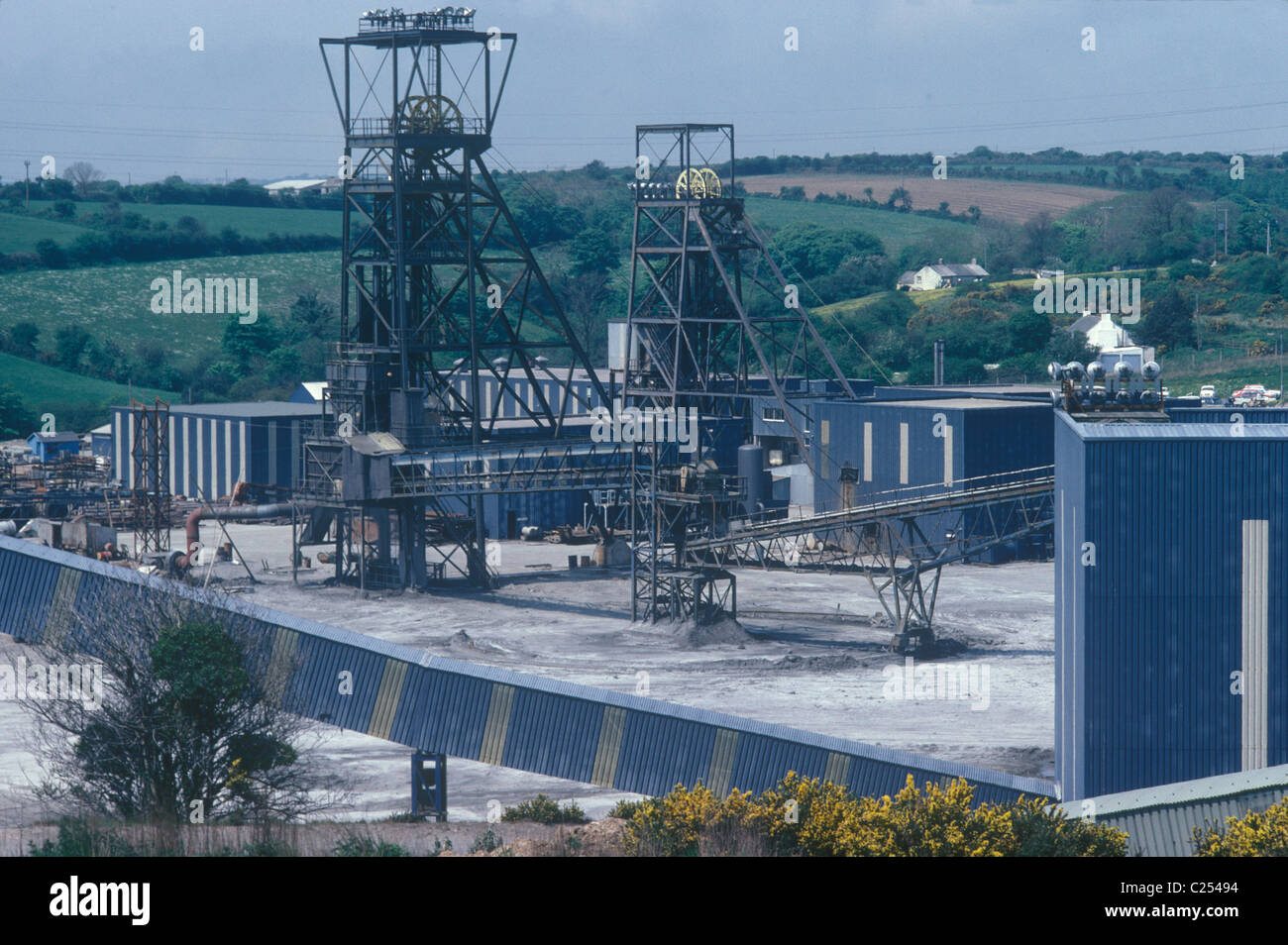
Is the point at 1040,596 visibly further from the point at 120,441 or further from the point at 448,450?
the point at 120,441

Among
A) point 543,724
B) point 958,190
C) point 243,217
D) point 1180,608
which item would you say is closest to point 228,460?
point 543,724

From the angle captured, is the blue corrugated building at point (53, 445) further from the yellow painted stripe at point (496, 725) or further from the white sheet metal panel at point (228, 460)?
the yellow painted stripe at point (496, 725)

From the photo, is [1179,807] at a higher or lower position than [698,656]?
higher

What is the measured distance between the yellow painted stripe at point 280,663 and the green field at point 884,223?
118 m

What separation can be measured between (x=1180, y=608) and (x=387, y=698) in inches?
552

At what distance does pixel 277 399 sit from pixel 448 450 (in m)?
55.8

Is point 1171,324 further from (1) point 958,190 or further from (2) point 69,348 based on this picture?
(1) point 958,190

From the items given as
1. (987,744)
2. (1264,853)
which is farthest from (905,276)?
(1264,853)

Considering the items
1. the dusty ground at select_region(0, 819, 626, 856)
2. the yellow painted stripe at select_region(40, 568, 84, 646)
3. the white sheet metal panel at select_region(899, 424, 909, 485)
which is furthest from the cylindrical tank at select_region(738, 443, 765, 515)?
the dusty ground at select_region(0, 819, 626, 856)

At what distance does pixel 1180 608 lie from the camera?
25453 mm

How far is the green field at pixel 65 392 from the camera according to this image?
9669 cm

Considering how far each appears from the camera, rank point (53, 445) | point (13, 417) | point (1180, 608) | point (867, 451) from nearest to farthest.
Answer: point (1180, 608) → point (867, 451) → point (53, 445) → point (13, 417)

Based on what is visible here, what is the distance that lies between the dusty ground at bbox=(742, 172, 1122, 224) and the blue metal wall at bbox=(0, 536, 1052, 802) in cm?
13622
